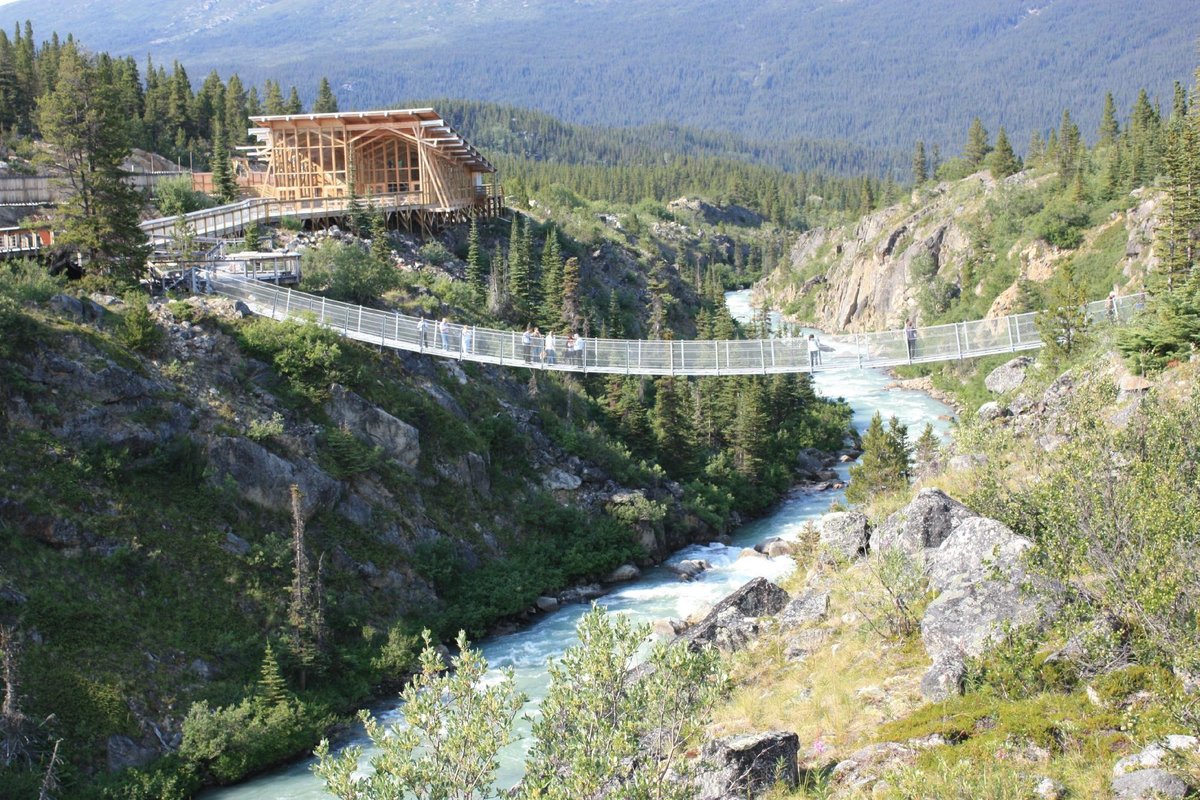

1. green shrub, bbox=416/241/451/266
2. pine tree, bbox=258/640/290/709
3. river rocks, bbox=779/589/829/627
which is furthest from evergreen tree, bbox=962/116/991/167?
pine tree, bbox=258/640/290/709

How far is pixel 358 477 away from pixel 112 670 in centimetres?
821

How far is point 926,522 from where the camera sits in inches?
731

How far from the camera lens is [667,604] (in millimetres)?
27734

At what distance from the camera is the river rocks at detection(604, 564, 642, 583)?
30.1 meters

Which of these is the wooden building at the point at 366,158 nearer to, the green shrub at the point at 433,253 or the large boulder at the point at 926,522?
the green shrub at the point at 433,253

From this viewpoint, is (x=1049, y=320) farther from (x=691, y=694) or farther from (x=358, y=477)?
(x=691, y=694)

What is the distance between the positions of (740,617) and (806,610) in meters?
1.52

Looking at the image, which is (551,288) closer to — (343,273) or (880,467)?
(343,273)

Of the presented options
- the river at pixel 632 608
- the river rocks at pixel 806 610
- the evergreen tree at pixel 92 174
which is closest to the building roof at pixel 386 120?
the evergreen tree at pixel 92 174

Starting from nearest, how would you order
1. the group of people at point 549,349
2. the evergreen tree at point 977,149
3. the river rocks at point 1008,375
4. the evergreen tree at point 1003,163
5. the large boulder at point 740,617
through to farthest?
the large boulder at point 740,617
the group of people at point 549,349
the river rocks at point 1008,375
the evergreen tree at point 1003,163
the evergreen tree at point 977,149

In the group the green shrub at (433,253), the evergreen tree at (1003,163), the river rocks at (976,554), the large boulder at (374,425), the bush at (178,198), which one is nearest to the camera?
the river rocks at (976,554)

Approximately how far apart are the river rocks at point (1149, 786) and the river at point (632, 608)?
8.25 meters

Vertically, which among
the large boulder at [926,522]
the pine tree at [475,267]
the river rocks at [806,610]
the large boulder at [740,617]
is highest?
the pine tree at [475,267]

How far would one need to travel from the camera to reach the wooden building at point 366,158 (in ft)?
139
